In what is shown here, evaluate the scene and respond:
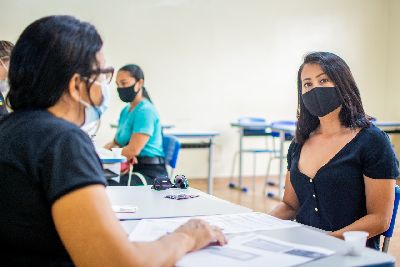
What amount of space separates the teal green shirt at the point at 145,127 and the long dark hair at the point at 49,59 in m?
2.67

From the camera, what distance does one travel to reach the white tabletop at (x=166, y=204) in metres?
1.83

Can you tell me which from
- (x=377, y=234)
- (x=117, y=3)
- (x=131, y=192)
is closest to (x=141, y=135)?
(x=131, y=192)

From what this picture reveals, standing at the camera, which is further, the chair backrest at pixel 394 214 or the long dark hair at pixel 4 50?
the long dark hair at pixel 4 50

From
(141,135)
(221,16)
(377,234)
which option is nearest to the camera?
(377,234)

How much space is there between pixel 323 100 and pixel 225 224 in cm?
74

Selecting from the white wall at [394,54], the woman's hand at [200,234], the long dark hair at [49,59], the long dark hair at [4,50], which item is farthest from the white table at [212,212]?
the white wall at [394,54]

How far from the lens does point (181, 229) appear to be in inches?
52.1

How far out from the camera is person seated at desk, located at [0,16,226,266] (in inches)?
42.1

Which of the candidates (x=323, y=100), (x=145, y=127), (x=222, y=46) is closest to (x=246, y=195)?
(x=222, y=46)

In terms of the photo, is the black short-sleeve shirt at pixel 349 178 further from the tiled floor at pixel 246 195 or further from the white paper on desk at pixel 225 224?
the tiled floor at pixel 246 195

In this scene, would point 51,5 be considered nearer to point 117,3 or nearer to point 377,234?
point 117,3

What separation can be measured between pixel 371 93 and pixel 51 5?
483cm

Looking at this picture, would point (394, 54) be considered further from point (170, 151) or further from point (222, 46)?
point (170, 151)

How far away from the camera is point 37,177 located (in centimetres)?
110
